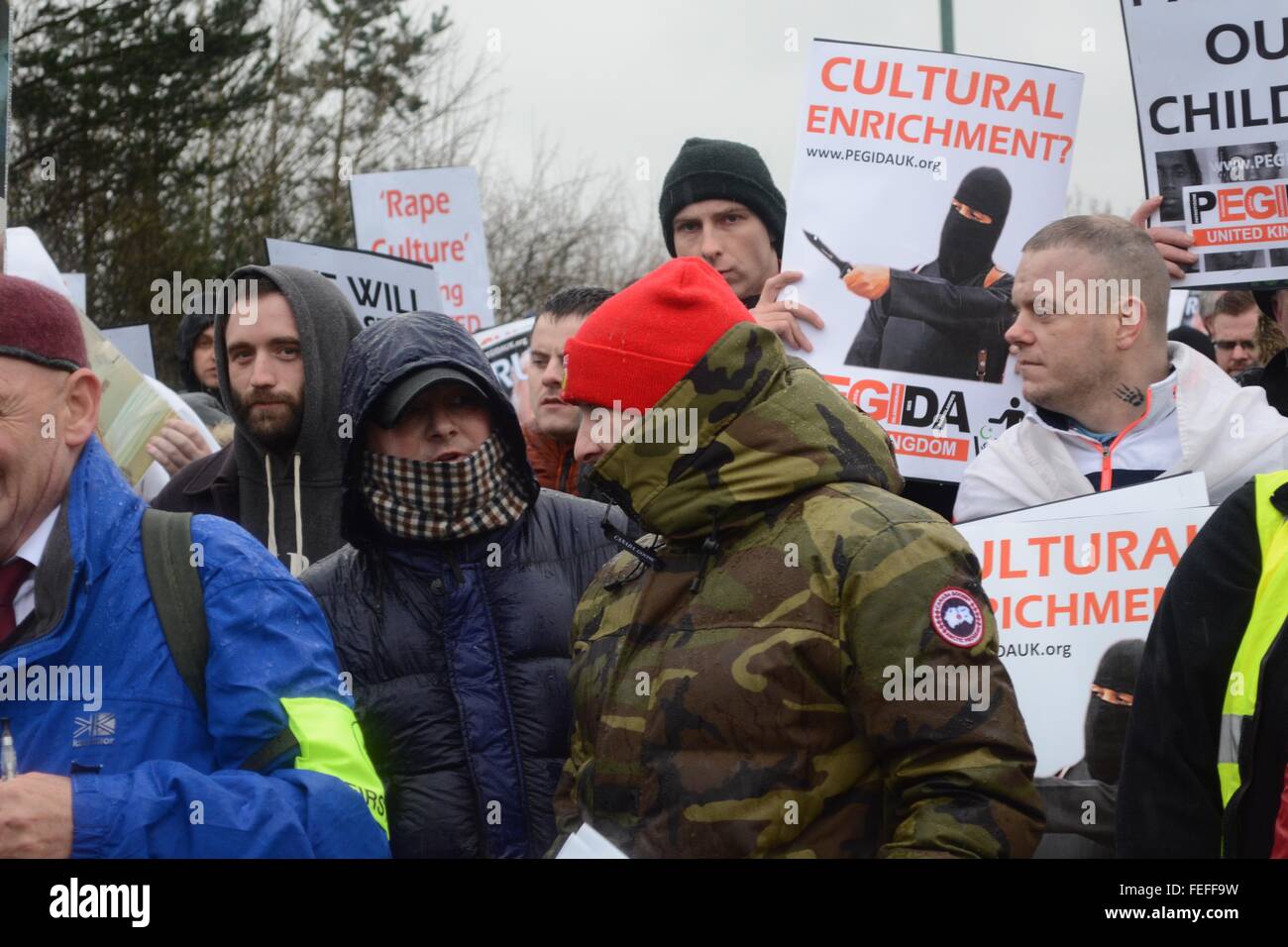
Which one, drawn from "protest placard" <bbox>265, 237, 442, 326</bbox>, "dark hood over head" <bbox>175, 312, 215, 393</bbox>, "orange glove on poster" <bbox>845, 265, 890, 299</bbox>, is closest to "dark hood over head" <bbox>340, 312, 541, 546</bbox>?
"orange glove on poster" <bbox>845, 265, 890, 299</bbox>

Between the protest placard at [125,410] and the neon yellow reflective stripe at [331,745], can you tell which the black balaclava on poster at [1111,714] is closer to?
the neon yellow reflective stripe at [331,745]

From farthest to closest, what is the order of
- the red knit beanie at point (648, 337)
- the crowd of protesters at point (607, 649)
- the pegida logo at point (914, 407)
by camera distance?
the pegida logo at point (914, 407) < the red knit beanie at point (648, 337) < the crowd of protesters at point (607, 649)

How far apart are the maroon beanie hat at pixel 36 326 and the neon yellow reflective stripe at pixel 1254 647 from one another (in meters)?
1.97

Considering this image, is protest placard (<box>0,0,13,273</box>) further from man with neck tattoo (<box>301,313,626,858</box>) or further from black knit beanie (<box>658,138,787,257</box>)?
black knit beanie (<box>658,138,787,257</box>)

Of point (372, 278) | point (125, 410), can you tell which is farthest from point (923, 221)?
point (372, 278)

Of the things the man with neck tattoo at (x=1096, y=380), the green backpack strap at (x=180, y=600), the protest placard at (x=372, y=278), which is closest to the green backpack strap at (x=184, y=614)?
the green backpack strap at (x=180, y=600)

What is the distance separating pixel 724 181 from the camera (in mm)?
4797

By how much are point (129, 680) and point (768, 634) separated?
101 centimetres

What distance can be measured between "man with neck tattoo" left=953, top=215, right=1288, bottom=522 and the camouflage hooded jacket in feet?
3.36

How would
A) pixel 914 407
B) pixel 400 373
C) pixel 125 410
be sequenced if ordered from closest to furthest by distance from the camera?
1. pixel 400 373
2. pixel 914 407
3. pixel 125 410

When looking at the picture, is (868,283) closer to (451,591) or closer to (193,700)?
(451,591)

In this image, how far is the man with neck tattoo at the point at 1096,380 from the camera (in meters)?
3.69
